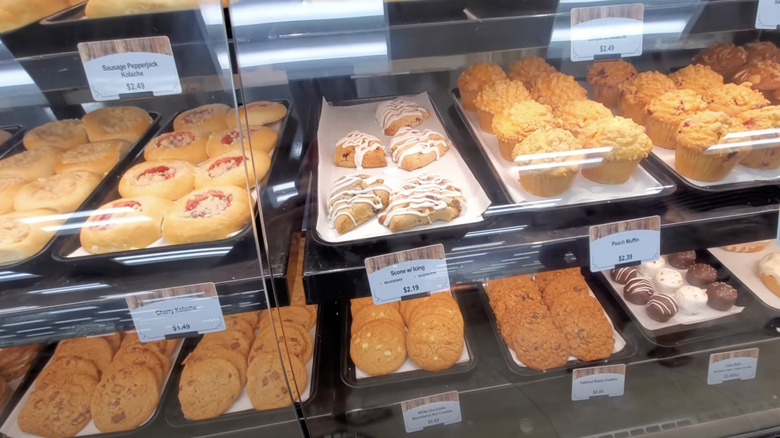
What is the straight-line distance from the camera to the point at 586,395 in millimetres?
1574

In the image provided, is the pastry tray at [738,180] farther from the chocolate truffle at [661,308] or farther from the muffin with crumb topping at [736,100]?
the chocolate truffle at [661,308]

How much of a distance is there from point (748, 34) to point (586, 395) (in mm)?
1334

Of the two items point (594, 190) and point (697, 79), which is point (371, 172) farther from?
point (697, 79)

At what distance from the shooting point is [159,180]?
1318 millimetres

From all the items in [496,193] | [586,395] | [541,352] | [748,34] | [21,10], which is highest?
[21,10]

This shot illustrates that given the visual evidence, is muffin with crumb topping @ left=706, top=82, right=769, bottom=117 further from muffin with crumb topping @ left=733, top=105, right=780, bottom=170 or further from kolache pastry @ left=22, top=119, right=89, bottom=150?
kolache pastry @ left=22, top=119, right=89, bottom=150

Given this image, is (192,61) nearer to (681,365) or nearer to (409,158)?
(409,158)

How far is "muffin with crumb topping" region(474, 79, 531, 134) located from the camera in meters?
1.56

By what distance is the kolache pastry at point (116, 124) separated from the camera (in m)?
1.51

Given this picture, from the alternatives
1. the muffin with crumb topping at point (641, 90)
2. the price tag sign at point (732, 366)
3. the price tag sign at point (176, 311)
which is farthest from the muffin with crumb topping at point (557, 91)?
the price tag sign at point (176, 311)

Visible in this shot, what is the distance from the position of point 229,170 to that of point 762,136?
1.31 metres

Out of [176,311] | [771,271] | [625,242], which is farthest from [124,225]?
[771,271]

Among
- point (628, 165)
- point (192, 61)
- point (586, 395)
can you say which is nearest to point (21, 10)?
point (192, 61)

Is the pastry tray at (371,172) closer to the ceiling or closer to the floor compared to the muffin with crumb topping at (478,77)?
closer to the floor
